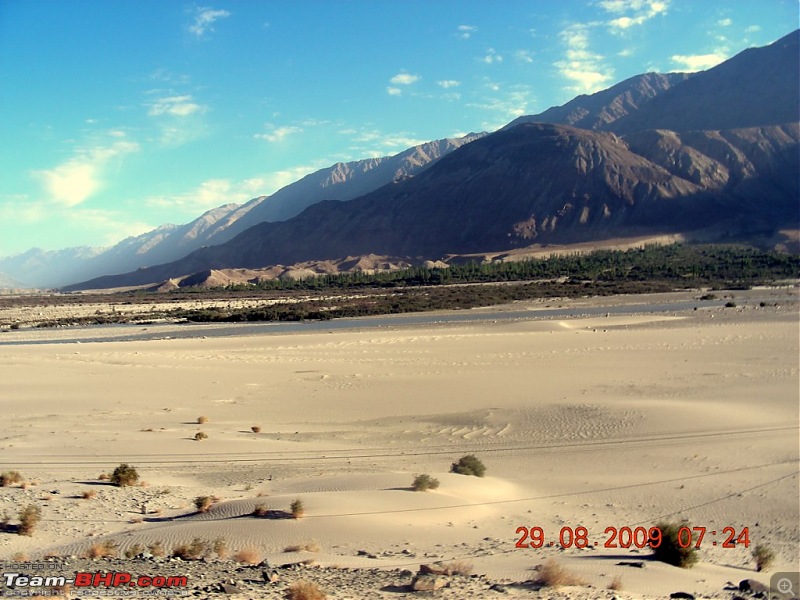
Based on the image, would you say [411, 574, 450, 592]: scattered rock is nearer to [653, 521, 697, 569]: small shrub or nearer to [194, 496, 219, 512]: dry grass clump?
[653, 521, 697, 569]: small shrub

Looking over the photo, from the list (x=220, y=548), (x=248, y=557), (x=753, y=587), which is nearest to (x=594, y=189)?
(x=753, y=587)

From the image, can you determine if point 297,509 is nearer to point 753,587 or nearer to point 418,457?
point 418,457

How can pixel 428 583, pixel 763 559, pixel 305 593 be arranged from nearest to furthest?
pixel 305 593 → pixel 428 583 → pixel 763 559

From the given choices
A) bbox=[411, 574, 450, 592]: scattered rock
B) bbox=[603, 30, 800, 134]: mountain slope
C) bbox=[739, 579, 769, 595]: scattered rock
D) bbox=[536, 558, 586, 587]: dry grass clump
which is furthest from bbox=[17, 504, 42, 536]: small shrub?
bbox=[603, 30, 800, 134]: mountain slope

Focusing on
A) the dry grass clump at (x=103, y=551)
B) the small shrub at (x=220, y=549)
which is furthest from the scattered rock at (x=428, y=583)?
the dry grass clump at (x=103, y=551)

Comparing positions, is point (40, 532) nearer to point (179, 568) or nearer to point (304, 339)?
point (179, 568)
